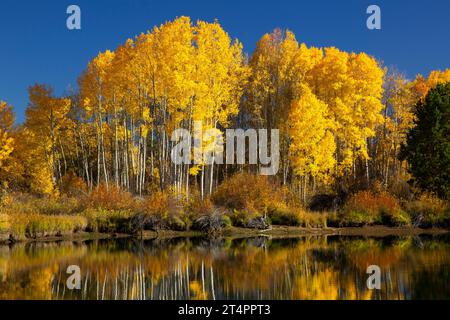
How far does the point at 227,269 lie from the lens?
47.2 feet

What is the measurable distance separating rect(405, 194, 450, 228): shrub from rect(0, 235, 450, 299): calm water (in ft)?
19.8

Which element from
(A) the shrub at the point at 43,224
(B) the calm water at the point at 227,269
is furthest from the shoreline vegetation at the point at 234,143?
(B) the calm water at the point at 227,269

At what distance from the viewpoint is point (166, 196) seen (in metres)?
25.6

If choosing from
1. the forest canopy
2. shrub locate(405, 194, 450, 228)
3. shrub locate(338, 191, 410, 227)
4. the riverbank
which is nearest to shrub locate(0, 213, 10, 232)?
the riverbank

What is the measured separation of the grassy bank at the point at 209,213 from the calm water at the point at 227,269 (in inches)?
95.6

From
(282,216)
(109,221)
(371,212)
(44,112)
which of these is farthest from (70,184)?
(371,212)

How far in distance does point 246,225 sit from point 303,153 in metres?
7.58

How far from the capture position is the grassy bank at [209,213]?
2381 cm

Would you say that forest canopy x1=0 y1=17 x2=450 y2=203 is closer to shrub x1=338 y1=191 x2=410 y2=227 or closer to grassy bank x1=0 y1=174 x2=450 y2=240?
grassy bank x1=0 y1=174 x2=450 y2=240

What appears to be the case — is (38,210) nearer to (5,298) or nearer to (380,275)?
(5,298)

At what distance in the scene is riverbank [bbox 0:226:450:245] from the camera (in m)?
24.1

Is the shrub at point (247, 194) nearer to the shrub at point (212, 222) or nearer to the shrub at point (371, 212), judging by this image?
the shrub at point (212, 222)
